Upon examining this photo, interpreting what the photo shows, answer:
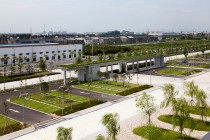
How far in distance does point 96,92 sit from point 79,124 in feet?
36.7

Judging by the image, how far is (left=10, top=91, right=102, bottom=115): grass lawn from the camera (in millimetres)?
27375

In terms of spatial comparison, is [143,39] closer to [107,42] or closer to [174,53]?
[107,42]

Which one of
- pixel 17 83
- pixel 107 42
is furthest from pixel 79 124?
pixel 107 42

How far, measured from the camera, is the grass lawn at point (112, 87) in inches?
1343

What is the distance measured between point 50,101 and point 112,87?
9894 mm

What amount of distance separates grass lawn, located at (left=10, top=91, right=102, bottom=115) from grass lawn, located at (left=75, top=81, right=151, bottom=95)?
437cm

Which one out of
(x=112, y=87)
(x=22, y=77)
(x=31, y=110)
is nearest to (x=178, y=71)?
(x=112, y=87)

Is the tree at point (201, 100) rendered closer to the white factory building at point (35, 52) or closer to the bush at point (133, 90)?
the bush at point (133, 90)

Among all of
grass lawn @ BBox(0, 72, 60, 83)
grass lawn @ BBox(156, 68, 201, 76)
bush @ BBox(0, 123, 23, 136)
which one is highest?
grass lawn @ BBox(156, 68, 201, 76)

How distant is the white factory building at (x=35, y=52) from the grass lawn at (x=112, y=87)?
24.8 metres

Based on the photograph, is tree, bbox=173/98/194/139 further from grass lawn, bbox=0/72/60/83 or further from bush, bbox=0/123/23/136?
grass lawn, bbox=0/72/60/83

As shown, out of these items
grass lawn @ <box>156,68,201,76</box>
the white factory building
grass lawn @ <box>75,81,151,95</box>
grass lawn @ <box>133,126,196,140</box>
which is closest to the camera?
grass lawn @ <box>133,126,196,140</box>

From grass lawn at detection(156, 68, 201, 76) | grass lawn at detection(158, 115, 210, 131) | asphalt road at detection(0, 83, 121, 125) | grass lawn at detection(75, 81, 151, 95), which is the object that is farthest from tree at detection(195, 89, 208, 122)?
grass lawn at detection(156, 68, 201, 76)

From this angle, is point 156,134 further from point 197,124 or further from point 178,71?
point 178,71
